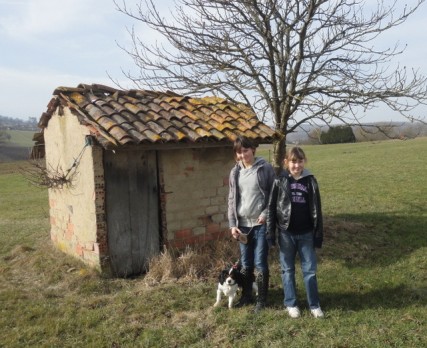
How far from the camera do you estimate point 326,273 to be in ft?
19.9

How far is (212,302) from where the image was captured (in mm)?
5066

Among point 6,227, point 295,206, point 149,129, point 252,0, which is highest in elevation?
point 252,0

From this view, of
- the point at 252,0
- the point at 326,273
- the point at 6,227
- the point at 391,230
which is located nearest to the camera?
the point at 326,273

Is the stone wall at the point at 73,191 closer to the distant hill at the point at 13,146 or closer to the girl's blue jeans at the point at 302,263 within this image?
the girl's blue jeans at the point at 302,263

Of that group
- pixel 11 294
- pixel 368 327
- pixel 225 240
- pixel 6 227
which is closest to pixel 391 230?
pixel 225 240

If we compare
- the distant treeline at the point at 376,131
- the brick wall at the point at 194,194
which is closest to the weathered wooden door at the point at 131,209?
the brick wall at the point at 194,194

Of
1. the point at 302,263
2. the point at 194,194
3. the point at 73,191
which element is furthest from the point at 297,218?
the point at 73,191

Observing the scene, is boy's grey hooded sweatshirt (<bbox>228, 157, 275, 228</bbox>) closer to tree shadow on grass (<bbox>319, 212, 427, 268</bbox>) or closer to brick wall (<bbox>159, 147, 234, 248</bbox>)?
brick wall (<bbox>159, 147, 234, 248</bbox>)

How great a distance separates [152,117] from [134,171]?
3.31 ft

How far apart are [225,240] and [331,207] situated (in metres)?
5.47

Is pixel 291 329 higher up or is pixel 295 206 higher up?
pixel 295 206

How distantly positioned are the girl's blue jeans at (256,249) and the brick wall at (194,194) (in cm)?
210

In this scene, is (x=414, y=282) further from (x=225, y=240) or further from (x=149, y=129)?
(x=149, y=129)

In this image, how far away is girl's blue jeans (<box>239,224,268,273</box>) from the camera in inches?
184
